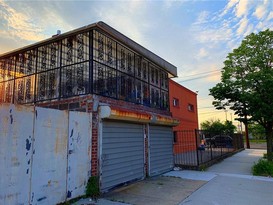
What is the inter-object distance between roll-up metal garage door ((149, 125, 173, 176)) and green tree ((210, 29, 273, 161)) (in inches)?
164

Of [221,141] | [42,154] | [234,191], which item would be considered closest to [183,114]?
[221,141]

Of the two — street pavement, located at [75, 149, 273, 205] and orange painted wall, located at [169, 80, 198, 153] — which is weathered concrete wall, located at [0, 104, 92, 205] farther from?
orange painted wall, located at [169, 80, 198, 153]

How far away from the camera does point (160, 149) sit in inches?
420

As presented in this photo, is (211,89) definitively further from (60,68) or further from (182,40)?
(60,68)

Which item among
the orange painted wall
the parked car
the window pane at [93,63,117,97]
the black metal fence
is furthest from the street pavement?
the orange painted wall

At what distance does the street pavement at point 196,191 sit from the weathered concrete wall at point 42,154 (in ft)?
2.66

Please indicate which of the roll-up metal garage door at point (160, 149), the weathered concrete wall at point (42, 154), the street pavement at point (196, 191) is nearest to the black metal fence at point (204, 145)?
the roll-up metal garage door at point (160, 149)

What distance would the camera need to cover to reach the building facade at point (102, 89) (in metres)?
7.01

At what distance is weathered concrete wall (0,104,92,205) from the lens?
4527 mm

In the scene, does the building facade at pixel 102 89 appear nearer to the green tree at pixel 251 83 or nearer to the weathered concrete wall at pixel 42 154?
the weathered concrete wall at pixel 42 154

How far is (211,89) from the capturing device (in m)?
13.6

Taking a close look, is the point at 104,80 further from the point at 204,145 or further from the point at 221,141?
the point at 221,141

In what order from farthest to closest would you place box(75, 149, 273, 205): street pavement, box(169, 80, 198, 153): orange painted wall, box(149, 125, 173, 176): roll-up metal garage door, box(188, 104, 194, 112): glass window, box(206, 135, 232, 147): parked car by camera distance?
box(188, 104, 194, 112): glass window → box(169, 80, 198, 153): orange painted wall → box(206, 135, 232, 147): parked car → box(149, 125, 173, 176): roll-up metal garage door → box(75, 149, 273, 205): street pavement

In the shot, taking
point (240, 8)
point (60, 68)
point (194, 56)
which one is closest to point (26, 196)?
point (60, 68)
